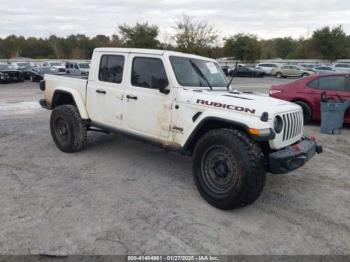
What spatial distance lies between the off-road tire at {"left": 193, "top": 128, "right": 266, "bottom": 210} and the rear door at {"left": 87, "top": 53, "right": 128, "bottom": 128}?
174cm

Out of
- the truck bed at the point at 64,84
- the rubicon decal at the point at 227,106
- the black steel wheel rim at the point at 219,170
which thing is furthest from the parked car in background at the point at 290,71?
the black steel wheel rim at the point at 219,170

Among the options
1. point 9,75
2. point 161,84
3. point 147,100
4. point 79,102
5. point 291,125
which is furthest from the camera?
point 9,75

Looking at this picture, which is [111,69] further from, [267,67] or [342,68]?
[267,67]

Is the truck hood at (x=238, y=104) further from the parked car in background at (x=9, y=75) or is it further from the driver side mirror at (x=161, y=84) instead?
the parked car in background at (x=9, y=75)

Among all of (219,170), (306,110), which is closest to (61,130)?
(219,170)

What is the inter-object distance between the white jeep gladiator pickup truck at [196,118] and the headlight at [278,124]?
1cm

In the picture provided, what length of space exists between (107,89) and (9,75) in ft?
68.7

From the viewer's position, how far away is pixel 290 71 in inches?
1387

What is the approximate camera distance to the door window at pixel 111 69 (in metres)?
5.20

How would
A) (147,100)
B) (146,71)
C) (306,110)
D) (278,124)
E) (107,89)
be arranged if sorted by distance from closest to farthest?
(278,124) → (147,100) → (146,71) → (107,89) → (306,110)

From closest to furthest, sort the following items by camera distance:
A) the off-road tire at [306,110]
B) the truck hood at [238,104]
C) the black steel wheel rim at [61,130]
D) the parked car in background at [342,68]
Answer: the truck hood at [238,104]
the black steel wheel rim at [61,130]
the off-road tire at [306,110]
the parked car in background at [342,68]

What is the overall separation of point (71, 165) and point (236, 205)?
2890 millimetres

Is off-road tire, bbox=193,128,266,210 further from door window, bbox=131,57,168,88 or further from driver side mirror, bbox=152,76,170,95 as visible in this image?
door window, bbox=131,57,168,88

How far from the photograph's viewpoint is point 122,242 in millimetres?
3197
